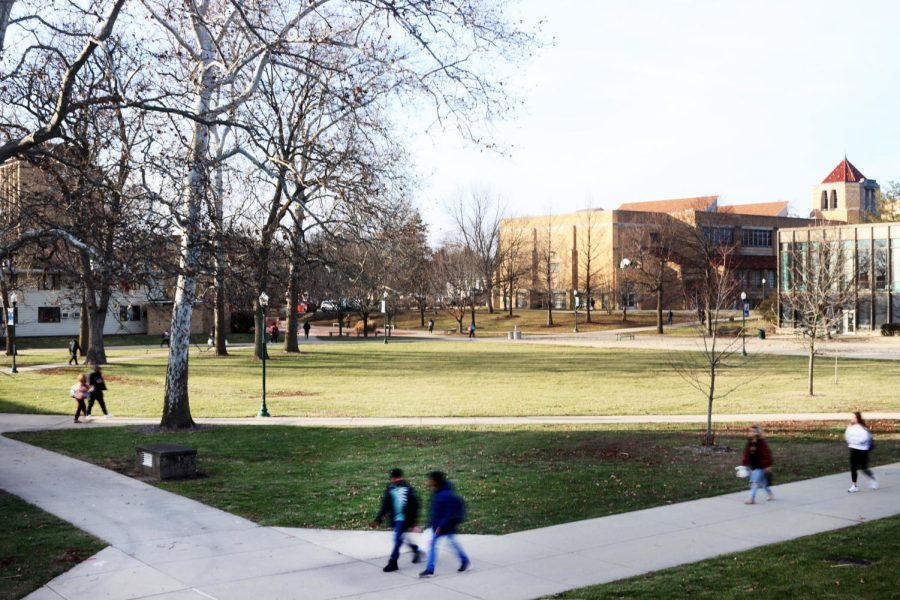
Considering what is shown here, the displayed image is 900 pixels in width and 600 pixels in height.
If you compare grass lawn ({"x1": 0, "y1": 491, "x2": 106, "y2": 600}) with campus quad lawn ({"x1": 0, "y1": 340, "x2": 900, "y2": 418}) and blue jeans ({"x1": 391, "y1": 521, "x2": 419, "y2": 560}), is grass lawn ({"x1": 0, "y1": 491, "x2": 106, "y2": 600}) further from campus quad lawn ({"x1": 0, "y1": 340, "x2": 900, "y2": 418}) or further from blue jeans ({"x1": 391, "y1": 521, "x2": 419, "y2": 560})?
campus quad lawn ({"x1": 0, "y1": 340, "x2": 900, "y2": 418})

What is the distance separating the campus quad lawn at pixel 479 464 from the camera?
13.4m

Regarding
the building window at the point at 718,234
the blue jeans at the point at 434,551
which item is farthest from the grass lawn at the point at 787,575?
the building window at the point at 718,234

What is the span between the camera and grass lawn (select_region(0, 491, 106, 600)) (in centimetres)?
989

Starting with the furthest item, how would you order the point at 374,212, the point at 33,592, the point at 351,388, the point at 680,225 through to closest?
the point at 680,225, the point at 351,388, the point at 374,212, the point at 33,592

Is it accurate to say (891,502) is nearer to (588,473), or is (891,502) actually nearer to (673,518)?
(673,518)

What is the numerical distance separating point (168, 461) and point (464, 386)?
18715mm

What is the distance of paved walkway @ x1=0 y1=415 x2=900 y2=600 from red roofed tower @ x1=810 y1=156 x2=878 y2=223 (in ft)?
457

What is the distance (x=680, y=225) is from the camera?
93.1 metres

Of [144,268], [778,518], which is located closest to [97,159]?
[144,268]

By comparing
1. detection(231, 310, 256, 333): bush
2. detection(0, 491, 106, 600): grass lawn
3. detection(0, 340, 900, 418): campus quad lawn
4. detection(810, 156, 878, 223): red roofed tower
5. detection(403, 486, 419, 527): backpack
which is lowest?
detection(0, 491, 106, 600): grass lawn

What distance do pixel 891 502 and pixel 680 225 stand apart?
82.2 metres

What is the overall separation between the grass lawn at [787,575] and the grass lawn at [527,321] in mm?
71782

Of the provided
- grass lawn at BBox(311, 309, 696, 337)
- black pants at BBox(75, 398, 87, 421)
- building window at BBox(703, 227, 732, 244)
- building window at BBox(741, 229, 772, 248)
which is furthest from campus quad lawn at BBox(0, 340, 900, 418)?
building window at BBox(741, 229, 772, 248)

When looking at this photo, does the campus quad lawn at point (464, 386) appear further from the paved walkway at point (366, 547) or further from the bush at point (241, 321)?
the bush at point (241, 321)
